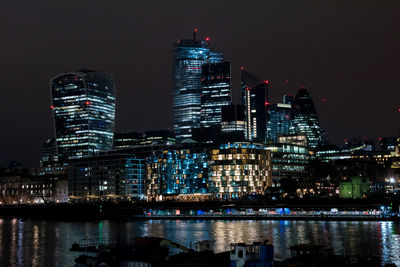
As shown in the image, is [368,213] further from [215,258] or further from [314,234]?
[215,258]

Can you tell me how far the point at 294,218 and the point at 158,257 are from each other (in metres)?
122

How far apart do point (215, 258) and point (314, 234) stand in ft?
200

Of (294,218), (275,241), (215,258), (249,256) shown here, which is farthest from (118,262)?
(294,218)

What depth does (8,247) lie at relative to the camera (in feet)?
334

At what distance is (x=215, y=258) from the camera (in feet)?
181

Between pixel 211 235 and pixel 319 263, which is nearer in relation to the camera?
pixel 319 263

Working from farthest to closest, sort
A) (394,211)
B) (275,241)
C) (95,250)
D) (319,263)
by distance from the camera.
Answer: (394,211) → (275,241) → (95,250) → (319,263)

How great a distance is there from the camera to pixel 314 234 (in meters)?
112

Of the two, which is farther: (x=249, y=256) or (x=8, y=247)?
(x=8, y=247)

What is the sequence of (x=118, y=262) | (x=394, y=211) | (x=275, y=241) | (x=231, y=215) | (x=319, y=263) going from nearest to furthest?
(x=319, y=263)
(x=118, y=262)
(x=275, y=241)
(x=394, y=211)
(x=231, y=215)

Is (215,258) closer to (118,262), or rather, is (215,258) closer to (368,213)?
(118,262)

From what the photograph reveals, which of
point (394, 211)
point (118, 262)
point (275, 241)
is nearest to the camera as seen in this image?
point (118, 262)

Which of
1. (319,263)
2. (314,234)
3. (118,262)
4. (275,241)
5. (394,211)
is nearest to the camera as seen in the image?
(319,263)

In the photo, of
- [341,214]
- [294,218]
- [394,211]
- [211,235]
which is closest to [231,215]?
[294,218]
